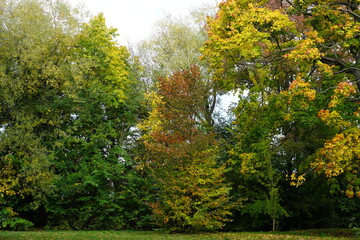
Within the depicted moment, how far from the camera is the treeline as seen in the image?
14086mm

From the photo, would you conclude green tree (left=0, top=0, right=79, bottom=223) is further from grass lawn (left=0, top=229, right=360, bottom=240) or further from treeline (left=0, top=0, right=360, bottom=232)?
grass lawn (left=0, top=229, right=360, bottom=240)

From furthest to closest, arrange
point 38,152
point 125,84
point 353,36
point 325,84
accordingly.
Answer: point 125,84 < point 38,152 < point 325,84 < point 353,36

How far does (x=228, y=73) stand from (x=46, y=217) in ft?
54.7

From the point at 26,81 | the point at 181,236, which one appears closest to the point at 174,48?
the point at 26,81

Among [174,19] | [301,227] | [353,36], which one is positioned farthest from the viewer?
[174,19]

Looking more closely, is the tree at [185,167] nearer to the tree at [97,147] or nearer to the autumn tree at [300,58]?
the autumn tree at [300,58]

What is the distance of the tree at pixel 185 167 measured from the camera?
1820cm

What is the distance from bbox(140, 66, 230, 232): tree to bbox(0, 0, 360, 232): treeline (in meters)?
0.07

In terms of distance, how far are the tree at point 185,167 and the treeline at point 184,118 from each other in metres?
0.07

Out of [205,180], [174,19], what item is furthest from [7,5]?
[174,19]

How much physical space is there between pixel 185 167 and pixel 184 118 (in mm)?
2564

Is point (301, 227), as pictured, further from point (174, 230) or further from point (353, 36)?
point (353, 36)

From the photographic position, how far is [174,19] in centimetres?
3241

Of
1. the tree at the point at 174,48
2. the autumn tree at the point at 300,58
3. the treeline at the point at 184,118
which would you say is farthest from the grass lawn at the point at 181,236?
the tree at the point at 174,48
